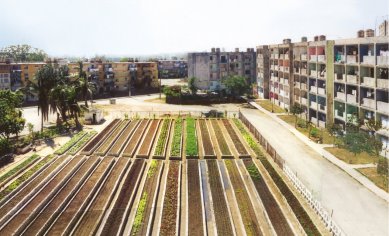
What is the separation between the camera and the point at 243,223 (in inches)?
1124

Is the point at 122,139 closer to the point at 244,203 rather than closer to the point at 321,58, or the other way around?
the point at 244,203

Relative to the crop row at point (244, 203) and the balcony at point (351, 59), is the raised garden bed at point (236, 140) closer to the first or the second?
the crop row at point (244, 203)

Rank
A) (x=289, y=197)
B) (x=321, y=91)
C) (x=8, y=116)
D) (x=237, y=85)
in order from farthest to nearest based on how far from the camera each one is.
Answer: (x=237, y=85)
(x=321, y=91)
(x=8, y=116)
(x=289, y=197)

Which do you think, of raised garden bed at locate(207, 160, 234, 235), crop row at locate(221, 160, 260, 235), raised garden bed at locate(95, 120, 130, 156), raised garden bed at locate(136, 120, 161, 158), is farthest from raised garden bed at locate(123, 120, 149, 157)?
crop row at locate(221, 160, 260, 235)

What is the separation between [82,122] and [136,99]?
32469 millimetres

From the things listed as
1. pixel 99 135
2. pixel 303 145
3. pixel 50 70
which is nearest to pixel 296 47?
pixel 303 145

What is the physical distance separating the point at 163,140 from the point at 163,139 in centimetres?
64

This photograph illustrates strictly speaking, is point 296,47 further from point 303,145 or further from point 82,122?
point 82,122

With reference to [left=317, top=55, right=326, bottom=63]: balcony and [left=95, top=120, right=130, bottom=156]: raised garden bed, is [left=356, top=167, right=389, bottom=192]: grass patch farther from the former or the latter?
[left=95, top=120, right=130, bottom=156]: raised garden bed

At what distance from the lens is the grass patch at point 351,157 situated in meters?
43.2

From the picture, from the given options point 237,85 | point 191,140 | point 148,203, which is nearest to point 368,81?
point 191,140

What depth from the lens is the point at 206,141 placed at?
53938 millimetres

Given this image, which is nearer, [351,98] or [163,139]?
[351,98]

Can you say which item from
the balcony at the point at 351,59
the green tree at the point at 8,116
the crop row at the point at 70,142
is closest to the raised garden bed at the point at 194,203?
the crop row at the point at 70,142
